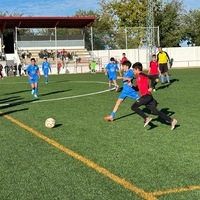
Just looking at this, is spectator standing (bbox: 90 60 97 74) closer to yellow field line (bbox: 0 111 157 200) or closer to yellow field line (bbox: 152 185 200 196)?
yellow field line (bbox: 0 111 157 200)

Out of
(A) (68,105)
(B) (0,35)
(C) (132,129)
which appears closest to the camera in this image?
(C) (132,129)

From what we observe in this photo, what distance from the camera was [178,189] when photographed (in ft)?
16.8

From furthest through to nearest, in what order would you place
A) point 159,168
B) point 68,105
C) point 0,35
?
point 0,35 → point 68,105 → point 159,168

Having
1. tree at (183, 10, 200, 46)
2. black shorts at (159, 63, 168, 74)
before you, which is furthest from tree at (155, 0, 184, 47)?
black shorts at (159, 63, 168, 74)

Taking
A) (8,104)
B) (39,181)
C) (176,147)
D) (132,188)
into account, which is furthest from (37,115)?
(132,188)

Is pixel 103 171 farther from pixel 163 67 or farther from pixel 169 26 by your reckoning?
pixel 169 26

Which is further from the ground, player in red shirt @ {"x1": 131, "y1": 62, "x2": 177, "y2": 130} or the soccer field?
player in red shirt @ {"x1": 131, "y1": 62, "x2": 177, "y2": 130}

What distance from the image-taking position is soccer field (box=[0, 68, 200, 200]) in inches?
203

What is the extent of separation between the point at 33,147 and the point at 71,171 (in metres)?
1.90

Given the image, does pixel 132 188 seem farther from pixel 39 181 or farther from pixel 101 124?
pixel 101 124

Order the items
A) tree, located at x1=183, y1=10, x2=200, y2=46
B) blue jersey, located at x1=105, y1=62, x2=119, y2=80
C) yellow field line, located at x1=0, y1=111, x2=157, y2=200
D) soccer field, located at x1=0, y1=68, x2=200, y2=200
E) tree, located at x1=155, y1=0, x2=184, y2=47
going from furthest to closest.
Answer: tree, located at x1=183, y1=10, x2=200, y2=46 → tree, located at x1=155, y1=0, x2=184, y2=47 → blue jersey, located at x1=105, y1=62, x2=119, y2=80 → soccer field, located at x1=0, y1=68, x2=200, y2=200 → yellow field line, located at x1=0, y1=111, x2=157, y2=200

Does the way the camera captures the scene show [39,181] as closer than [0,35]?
Yes

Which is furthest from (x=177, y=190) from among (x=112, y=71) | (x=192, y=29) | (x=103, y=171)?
(x=192, y=29)

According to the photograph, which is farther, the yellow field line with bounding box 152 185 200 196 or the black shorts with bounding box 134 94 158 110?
the black shorts with bounding box 134 94 158 110
